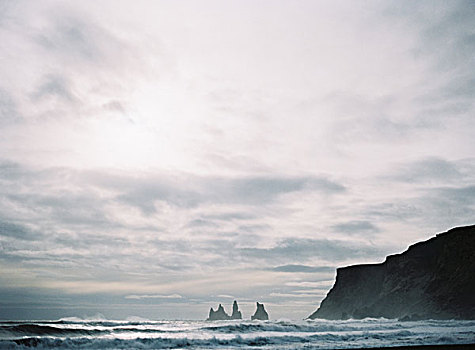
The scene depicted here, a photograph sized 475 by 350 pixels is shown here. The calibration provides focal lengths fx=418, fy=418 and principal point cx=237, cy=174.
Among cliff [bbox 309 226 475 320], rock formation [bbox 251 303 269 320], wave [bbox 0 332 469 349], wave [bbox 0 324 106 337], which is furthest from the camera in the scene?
rock formation [bbox 251 303 269 320]

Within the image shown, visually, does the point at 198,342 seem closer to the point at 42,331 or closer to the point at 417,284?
the point at 42,331

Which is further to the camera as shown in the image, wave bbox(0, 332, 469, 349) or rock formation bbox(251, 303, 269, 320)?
rock formation bbox(251, 303, 269, 320)

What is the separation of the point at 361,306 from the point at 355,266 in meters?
10.1

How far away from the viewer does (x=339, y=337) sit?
26500 mm

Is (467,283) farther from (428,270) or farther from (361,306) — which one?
(361,306)

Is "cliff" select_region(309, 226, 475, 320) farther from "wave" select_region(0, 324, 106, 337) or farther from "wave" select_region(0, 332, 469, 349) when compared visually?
"wave" select_region(0, 324, 106, 337)

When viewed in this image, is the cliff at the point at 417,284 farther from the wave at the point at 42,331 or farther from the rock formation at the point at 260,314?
the wave at the point at 42,331

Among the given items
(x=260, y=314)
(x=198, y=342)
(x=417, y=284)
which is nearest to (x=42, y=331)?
(x=198, y=342)

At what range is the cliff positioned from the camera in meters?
58.8

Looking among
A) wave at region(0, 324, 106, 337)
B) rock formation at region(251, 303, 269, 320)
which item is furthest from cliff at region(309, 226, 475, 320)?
wave at region(0, 324, 106, 337)

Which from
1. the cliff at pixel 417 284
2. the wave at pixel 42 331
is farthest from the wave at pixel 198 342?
the cliff at pixel 417 284

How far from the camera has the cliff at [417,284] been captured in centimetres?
5881

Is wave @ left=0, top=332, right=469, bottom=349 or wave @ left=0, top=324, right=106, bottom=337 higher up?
wave @ left=0, top=324, right=106, bottom=337

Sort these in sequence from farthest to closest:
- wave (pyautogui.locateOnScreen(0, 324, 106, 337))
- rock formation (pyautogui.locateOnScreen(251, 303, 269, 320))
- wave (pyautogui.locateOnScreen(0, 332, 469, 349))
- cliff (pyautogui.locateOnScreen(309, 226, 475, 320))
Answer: rock formation (pyautogui.locateOnScreen(251, 303, 269, 320))
cliff (pyautogui.locateOnScreen(309, 226, 475, 320))
wave (pyautogui.locateOnScreen(0, 324, 106, 337))
wave (pyautogui.locateOnScreen(0, 332, 469, 349))
